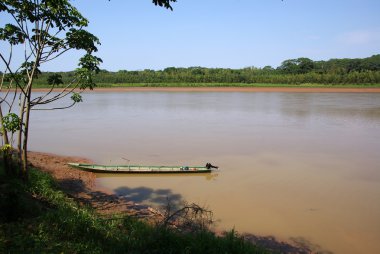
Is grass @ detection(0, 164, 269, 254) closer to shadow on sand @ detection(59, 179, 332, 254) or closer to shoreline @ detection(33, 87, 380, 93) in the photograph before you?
shadow on sand @ detection(59, 179, 332, 254)

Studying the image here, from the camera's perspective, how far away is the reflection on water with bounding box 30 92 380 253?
8141 millimetres

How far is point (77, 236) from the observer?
5094 millimetres

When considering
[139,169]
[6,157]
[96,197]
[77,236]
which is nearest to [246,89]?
[139,169]

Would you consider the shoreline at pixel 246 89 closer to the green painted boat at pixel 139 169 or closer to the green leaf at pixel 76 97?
the green painted boat at pixel 139 169

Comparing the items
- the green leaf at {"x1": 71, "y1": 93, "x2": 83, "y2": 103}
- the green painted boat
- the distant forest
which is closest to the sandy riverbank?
the green painted boat

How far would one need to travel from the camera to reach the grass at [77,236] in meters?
4.55

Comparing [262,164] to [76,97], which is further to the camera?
[262,164]

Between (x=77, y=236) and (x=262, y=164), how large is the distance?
9.14 metres

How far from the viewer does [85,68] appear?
7.18 m

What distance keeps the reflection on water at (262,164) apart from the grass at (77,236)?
9.07 feet

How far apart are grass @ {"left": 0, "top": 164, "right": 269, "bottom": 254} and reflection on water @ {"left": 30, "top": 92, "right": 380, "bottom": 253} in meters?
2.76

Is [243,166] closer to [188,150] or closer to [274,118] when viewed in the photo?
[188,150]

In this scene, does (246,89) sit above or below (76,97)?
below

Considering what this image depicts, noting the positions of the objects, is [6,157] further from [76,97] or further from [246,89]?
[246,89]
